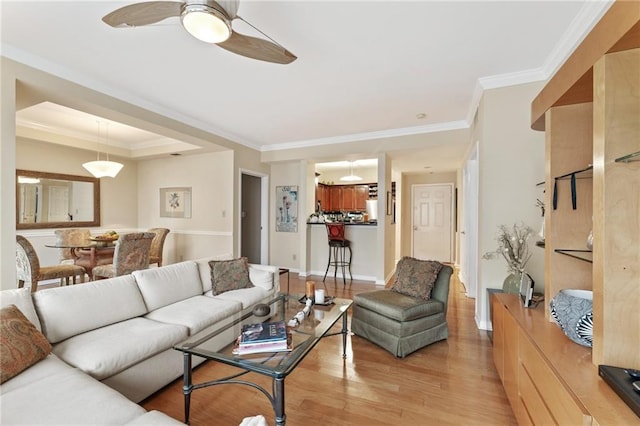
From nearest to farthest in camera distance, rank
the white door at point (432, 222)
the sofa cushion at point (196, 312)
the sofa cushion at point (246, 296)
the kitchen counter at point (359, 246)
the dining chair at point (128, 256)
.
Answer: the sofa cushion at point (196, 312)
the sofa cushion at point (246, 296)
the dining chair at point (128, 256)
the kitchen counter at point (359, 246)
the white door at point (432, 222)

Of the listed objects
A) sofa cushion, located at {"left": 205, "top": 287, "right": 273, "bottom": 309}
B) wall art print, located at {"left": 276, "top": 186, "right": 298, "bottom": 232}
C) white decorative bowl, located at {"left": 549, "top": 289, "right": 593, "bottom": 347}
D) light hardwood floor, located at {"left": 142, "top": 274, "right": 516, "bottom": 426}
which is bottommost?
light hardwood floor, located at {"left": 142, "top": 274, "right": 516, "bottom": 426}

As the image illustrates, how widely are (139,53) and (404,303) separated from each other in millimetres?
3145

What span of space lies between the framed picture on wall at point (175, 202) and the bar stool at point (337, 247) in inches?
115

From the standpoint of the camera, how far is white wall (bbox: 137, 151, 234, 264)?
516 centimetres

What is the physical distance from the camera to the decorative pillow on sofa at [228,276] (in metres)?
2.81

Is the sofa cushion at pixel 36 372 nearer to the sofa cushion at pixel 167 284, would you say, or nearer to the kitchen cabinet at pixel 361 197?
the sofa cushion at pixel 167 284

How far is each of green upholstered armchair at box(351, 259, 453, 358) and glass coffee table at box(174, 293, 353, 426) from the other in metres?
0.32

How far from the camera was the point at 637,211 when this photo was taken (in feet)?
3.46

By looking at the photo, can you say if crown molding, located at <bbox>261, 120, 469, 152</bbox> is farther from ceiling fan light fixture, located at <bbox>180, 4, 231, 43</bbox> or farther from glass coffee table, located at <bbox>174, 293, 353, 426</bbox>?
ceiling fan light fixture, located at <bbox>180, 4, 231, 43</bbox>

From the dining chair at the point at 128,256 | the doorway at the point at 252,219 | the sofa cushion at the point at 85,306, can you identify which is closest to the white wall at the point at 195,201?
the doorway at the point at 252,219

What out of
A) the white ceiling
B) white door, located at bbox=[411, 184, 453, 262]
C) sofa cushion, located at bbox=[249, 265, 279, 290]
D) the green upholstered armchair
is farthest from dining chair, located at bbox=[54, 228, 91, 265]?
white door, located at bbox=[411, 184, 453, 262]

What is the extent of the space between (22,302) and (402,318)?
2562mm

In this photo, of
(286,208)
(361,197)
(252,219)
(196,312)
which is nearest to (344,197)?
(361,197)

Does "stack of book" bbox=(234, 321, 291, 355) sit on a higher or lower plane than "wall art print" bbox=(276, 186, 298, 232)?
lower
